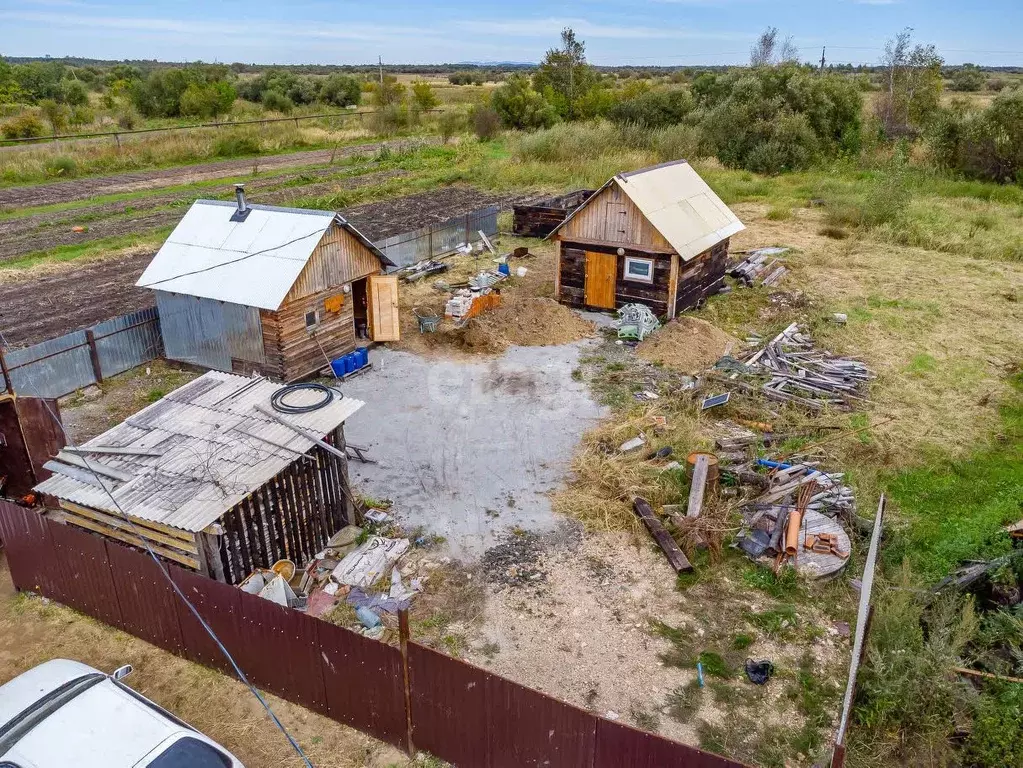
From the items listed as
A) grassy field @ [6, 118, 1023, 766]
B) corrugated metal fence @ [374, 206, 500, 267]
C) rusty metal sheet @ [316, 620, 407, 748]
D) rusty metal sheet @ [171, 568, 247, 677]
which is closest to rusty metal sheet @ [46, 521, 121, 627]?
rusty metal sheet @ [171, 568, 247, 677]

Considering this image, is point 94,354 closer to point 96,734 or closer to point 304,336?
point 304,336

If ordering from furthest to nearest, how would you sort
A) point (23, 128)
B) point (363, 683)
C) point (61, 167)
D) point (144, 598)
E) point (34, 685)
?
1. point (23, 128)
2. point (61, 167)
3. point (144, 598)
4. point (363, 683)
5. point (34, 685)

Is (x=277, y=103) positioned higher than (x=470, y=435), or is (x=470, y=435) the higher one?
(x=277, y=103)

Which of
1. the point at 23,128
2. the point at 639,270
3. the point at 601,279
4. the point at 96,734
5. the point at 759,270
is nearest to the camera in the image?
the point at 96,734

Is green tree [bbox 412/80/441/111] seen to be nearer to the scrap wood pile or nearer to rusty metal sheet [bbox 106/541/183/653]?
the scrap wood pile

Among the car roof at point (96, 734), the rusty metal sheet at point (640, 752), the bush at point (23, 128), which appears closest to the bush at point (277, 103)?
the bush at point (23, 128)

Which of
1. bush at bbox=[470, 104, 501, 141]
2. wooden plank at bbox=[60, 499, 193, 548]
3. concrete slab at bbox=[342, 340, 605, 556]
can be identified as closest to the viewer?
wooden plank at bbox=[60, 499, 193, 548]

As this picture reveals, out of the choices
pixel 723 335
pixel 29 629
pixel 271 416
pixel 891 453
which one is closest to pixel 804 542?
pixel 891 453

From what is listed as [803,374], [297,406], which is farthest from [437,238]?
[297,406]
